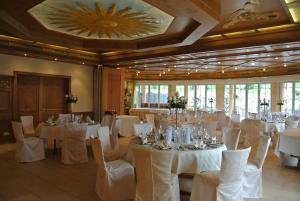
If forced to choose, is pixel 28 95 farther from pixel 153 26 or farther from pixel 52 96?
pixel 153 26

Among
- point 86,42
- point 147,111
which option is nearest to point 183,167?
point 86,42

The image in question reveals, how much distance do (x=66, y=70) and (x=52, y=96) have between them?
1.18 m

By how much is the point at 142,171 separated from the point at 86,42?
5.52 meters

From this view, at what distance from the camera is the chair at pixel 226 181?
312cm

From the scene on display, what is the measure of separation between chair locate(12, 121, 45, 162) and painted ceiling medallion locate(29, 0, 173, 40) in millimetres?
2676

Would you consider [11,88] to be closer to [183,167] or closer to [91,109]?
[91,109]

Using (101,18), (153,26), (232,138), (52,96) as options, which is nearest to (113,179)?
(232,138)

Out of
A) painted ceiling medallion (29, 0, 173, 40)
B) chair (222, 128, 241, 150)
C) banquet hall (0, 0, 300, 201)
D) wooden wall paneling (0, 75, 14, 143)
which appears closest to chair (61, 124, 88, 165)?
banquet hall (0, 0, 300, 201)

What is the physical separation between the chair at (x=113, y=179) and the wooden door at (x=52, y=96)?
6.50 meters

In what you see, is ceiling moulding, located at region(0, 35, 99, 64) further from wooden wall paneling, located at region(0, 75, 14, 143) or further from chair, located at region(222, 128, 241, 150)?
chair, located at region(222, 128, 241, 150)

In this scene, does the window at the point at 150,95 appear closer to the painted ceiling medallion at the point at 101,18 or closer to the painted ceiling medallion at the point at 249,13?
the painted ceiling medallion at the point at 101,18

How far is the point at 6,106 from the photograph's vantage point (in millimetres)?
8297

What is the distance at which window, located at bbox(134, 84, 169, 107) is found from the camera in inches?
693

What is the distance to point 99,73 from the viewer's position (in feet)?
36.2
